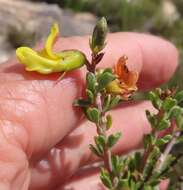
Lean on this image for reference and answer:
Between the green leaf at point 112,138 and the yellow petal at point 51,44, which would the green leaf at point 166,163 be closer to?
→ the green leaf at point 112,138

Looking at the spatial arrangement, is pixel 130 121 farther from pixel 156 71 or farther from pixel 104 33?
pixel 104 33

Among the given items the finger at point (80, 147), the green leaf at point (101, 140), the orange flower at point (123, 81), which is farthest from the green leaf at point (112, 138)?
the finger at point (80, 147)

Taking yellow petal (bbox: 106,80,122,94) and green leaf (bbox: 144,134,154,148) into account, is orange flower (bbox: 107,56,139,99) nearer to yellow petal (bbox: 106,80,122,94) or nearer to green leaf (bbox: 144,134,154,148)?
yellow petal (bbox: 106,80,122,94)

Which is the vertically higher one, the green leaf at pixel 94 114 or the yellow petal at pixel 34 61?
the yellow petal at pixel 34 61

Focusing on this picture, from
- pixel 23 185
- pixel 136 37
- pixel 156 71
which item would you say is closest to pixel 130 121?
pixel 156 71

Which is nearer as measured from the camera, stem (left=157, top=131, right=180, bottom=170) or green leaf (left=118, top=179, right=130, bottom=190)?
green leaf (left=118, top=179, right=130, bottom=190)

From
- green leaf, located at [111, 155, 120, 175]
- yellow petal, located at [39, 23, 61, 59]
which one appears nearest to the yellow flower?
yellow petal, located at [39, 23, 61, 59]

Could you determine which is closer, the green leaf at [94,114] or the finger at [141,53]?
the green leaf at [94,114]
